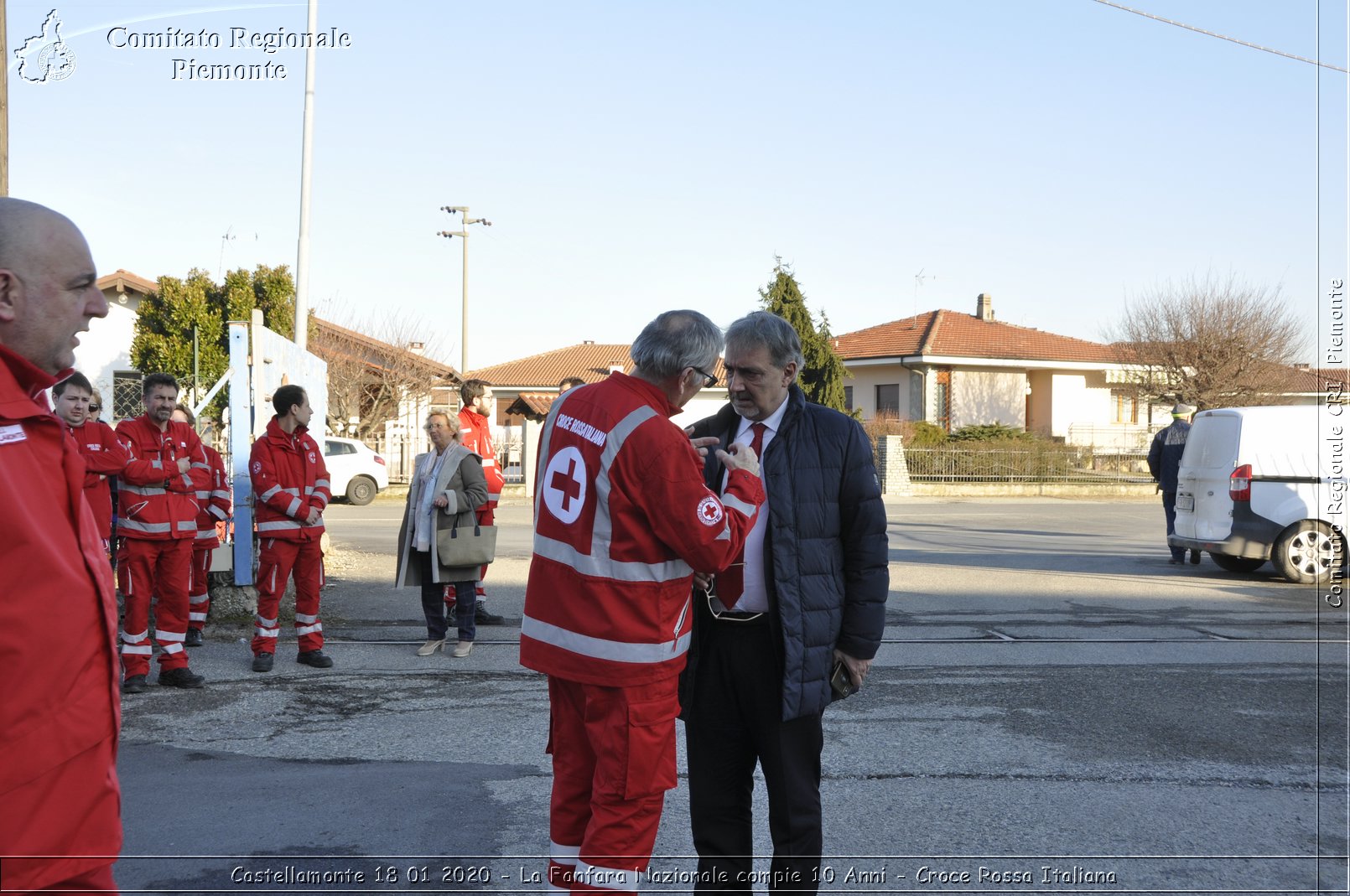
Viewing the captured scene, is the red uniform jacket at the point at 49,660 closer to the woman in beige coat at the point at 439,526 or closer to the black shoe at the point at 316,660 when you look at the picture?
the black shoe at the point at 316,660

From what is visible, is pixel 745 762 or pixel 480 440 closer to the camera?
pixel 745 762

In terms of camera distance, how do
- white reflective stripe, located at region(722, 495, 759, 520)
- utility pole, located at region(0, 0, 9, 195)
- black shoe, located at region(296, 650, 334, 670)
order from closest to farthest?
white reflective stripe, located at region(722, 495, 759, 520) → utility pole, located at region(0, 0, 9, 195) → black shoe, located at region(296, 650, 334, 670)

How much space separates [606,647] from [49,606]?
1.53 m

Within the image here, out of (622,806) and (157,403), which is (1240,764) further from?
(157,403)

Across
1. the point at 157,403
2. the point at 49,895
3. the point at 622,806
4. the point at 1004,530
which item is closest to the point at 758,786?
the point at 622,806

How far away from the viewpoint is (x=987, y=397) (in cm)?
4516

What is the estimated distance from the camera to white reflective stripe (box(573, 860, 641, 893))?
3.01 meters

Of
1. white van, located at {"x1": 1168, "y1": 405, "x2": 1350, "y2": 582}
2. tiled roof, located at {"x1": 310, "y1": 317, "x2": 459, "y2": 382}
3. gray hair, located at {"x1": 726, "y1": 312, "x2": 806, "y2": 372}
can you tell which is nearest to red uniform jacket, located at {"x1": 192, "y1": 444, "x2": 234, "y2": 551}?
gray hair, located at {"x1": 726, "y1": 312, "x2": 806, "y2": 372}

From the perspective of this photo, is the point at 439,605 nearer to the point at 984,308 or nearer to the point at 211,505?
the point at 211,505

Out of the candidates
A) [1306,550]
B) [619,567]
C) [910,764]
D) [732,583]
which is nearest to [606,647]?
[619,567]

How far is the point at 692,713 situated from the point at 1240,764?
343cm

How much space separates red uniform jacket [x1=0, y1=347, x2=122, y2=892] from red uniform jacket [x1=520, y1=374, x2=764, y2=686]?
1.34m

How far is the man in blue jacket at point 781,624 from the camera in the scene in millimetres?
3494

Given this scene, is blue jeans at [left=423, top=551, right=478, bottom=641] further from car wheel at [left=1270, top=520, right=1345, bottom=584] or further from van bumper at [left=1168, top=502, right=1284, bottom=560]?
car wheel at [left=1270, top=520, right=1345, bottom=584]
